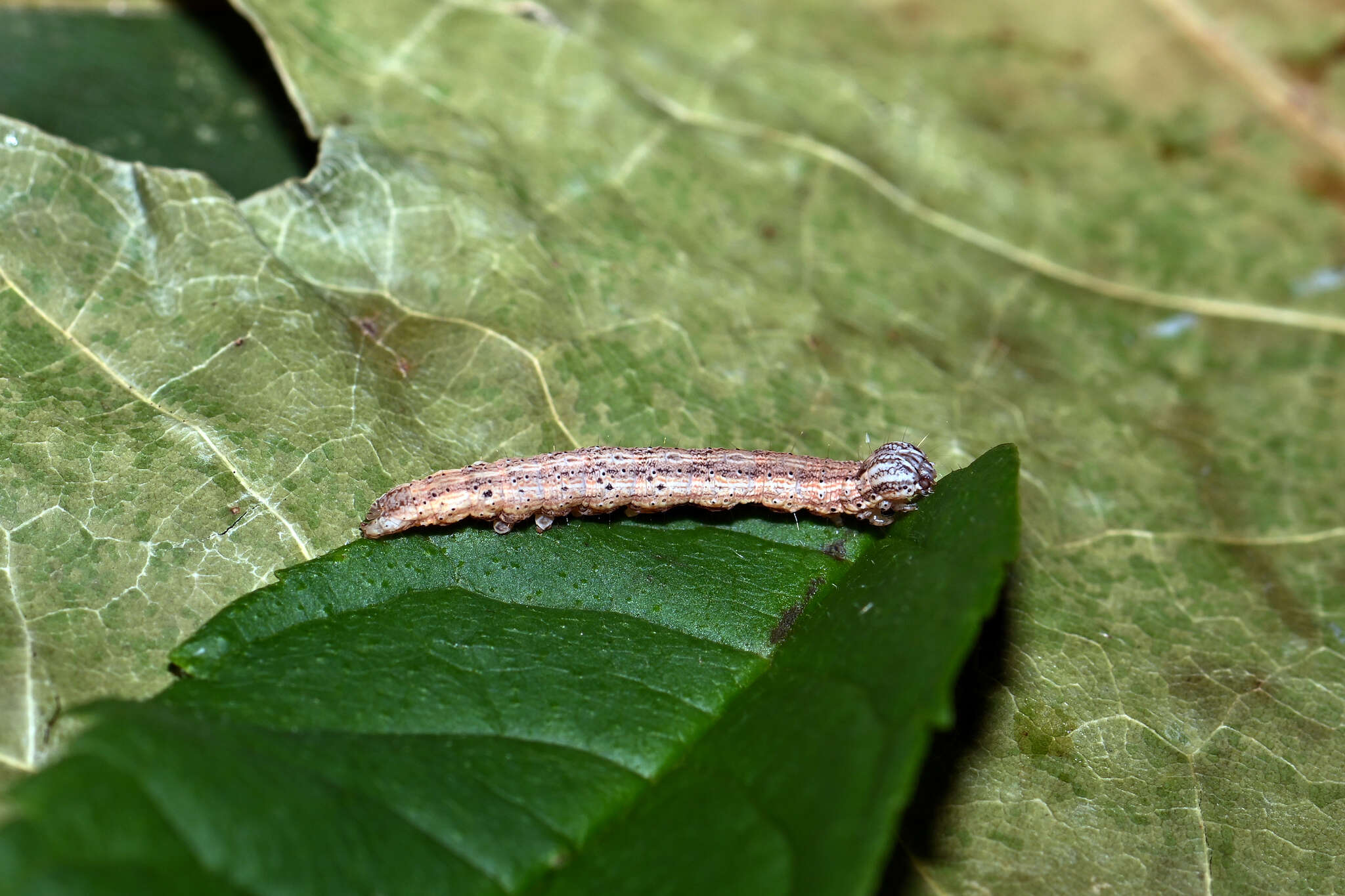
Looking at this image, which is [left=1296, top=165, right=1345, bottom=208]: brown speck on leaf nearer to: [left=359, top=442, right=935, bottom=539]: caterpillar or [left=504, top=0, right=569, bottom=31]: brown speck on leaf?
[left=359, top=442, right=935, bottom=539]: caterpillar

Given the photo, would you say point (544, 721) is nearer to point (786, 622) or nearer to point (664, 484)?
point (786, 622)

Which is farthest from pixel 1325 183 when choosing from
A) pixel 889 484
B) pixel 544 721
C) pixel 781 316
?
pixel 544 721

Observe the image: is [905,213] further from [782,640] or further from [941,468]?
[782,640]

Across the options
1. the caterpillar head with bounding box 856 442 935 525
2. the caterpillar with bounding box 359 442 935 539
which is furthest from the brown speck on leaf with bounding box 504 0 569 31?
the caterpillar head with bounding box 856 442 935 525

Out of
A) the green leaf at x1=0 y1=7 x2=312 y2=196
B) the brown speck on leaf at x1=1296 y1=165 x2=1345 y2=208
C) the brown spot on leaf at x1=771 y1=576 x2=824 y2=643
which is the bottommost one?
the brown spot on leaf at x1=771 y1=576 x2=824 y2=643

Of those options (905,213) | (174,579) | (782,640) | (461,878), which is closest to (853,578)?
(782,640)

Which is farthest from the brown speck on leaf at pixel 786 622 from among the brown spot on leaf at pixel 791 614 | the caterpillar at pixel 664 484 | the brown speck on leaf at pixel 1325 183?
the brown speck on leaf at pixel 1325 183
